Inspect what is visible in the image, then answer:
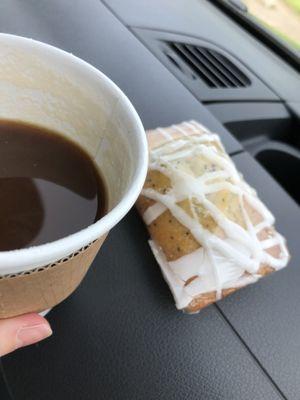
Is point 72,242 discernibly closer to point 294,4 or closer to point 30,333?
point 30,333

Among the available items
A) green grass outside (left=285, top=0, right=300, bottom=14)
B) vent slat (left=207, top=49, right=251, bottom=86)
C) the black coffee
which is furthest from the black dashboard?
green grass outside (left=285, top=0, right=300, bottom=14)

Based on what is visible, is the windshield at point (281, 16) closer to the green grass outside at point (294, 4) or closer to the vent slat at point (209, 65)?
the green grass outside at point (294, 4)

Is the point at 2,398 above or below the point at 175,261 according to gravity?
below

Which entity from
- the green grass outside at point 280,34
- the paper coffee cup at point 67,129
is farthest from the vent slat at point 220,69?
the paper coffee cup at point 67,129

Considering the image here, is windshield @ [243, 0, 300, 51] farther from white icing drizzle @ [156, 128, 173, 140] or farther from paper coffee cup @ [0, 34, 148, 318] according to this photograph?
paper coffee cup @ [0, 34, 148, 318]

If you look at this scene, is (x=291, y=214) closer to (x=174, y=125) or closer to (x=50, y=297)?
(x=174, y=125)

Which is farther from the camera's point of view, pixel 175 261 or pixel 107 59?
pixel 107 59

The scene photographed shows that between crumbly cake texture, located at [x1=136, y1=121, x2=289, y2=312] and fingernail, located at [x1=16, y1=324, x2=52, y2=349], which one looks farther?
crumbly cake texture, located at [x1=136, y1=121, x2=289, y2=312]

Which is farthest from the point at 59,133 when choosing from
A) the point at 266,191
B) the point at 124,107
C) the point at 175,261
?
the point at 266,191
